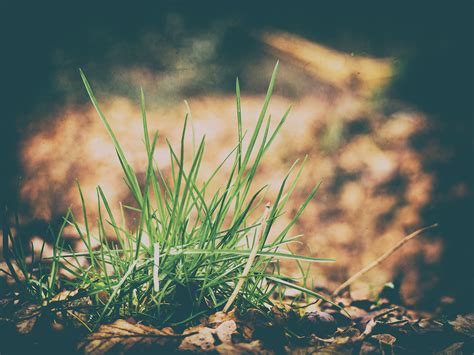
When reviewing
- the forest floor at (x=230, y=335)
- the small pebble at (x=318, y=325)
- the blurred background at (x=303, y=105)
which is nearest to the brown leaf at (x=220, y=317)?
the forest floor at (x=230, y=335)

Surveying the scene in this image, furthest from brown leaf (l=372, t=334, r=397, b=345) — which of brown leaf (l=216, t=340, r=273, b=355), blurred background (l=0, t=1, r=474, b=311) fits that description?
blurred background (l=0, t=1, r=474, b=311)

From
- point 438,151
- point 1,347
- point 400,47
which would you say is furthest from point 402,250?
point 1,347

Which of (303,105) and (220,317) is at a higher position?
(303,105)

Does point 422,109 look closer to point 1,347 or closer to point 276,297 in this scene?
point 276,297

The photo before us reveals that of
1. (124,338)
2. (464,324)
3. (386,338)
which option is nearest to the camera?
(124,338)

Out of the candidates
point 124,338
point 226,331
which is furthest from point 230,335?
point 124,338

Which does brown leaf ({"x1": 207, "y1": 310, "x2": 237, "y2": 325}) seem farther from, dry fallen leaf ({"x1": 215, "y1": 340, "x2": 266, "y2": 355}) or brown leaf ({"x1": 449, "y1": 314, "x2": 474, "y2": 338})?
brown leaf ({"x1": 449, "y1": 314, "x2": 474, "y2": 338})

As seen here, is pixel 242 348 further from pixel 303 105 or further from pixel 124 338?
pixel 303 105
